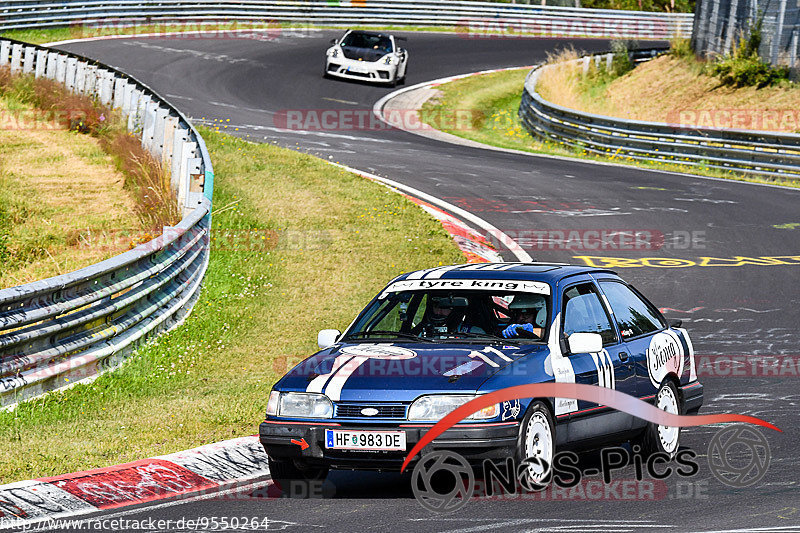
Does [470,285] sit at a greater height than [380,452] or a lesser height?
greater

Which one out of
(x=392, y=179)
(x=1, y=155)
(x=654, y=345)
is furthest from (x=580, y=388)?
(x=1, y=155)

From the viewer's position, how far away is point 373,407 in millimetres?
7195

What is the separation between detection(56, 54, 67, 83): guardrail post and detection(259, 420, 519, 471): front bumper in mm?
19824

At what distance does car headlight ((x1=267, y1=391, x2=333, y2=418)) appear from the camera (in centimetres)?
732

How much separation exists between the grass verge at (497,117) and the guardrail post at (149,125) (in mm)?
10659

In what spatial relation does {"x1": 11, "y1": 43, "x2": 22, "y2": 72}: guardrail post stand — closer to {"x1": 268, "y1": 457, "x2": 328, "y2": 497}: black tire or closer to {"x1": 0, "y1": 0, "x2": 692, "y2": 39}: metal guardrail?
{"x1": 0, "y1": 0, "x2": 692, "y2": 39}: metal guardrail

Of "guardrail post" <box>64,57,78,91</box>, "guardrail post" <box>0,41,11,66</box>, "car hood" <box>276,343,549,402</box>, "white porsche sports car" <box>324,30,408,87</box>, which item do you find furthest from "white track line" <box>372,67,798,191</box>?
"car hood" <box>276,343,549,402</box>

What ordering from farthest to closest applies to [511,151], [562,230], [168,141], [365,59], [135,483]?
1. [365,59]
2. [511,151]
3. [562,230]
4. [168,141]
5. [135,483]

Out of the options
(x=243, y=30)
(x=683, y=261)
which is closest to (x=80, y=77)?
(x=683, y=261)

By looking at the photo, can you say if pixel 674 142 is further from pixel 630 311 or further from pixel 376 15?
pixel 376 15

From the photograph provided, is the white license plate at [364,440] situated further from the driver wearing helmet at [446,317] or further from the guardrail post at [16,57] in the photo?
the guardrail post at [16,57]

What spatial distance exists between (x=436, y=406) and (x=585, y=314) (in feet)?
6.16

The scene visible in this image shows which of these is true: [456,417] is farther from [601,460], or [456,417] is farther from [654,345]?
[654,345]

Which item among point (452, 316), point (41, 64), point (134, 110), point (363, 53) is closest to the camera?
point (452, 316)
